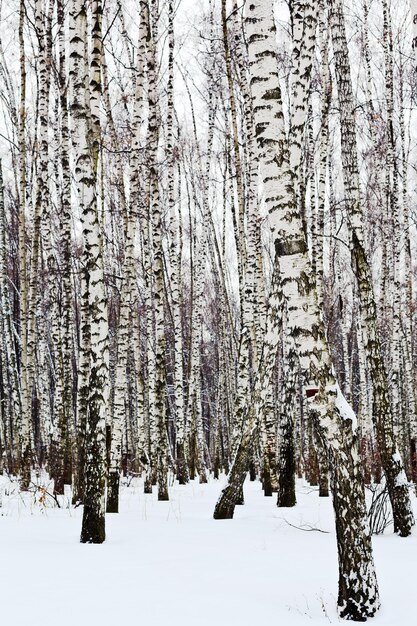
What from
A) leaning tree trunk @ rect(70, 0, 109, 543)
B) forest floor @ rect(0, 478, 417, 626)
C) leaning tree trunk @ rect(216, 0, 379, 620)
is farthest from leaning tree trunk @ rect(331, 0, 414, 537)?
leaning tree trunk @ rect(70, 0, 109, 543)

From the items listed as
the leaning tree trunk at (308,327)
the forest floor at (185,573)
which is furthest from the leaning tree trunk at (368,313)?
the leaning tree trunk at (308,327)

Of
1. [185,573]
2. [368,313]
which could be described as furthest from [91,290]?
[368,313]

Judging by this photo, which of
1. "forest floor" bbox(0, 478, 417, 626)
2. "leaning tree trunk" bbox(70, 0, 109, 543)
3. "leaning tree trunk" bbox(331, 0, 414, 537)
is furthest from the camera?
"leaning tree trunk" bbox(331, 0, 414, 537)

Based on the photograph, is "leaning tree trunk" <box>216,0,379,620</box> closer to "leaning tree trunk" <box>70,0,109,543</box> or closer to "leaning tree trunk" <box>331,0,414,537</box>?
"leaning tree trunk" <box>70,0,109,543</box>

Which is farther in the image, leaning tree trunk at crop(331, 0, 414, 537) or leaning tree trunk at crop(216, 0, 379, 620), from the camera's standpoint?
leaning tree trunk at crop(331, 0, 414, 537)

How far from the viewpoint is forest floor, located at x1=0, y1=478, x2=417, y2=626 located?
349 cm

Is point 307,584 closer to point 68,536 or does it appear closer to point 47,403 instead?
point 68,536

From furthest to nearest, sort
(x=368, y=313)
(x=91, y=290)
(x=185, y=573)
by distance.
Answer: (x=368, y=313), (x=91, y=290), (x=185, y=573)

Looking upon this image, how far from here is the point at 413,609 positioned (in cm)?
363

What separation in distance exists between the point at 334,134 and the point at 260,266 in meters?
8.95

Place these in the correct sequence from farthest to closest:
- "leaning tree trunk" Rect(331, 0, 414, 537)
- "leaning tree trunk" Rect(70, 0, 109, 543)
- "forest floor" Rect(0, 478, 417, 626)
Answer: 1. "leaning tree trunk" Rect(331, 0, 414, 537)
2. "leaning tree trunk" Rect(70, 0, 109, 543)
3. "forest floor" Rect(0, 478, 417, 626)

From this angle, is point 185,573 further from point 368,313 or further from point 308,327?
point 368,313

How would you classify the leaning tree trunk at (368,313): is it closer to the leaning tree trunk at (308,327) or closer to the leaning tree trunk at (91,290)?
the leaning tree trunk at (308,327)

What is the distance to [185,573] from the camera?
4.46 meters
